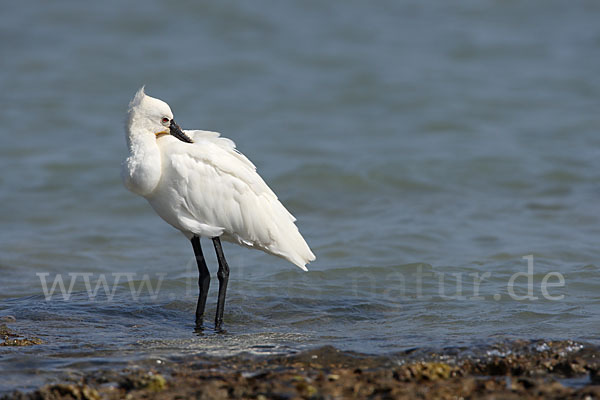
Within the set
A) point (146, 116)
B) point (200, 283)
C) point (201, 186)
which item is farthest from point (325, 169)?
point (146, 116)

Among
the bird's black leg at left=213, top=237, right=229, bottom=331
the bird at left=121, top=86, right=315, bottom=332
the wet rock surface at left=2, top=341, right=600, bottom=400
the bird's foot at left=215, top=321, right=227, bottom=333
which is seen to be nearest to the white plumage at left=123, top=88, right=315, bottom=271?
the bird at left=121, top=86, right=315, bottom=332

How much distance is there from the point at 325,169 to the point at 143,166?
23.2 ft

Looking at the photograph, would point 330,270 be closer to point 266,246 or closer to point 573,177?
point 266,246

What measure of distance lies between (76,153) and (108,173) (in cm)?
115

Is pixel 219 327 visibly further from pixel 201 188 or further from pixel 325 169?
pixel 325 169

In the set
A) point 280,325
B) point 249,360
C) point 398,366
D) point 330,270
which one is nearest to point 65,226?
point 330,270

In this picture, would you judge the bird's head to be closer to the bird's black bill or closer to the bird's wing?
the bird's black bill

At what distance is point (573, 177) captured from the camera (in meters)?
13.1

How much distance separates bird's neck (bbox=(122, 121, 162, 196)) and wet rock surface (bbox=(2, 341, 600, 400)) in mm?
1760

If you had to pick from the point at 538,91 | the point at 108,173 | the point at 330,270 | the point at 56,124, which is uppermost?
the point at 538,91

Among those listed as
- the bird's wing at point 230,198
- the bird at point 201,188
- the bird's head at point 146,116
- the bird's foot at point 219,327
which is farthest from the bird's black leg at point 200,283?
the bird's head at point 146,116

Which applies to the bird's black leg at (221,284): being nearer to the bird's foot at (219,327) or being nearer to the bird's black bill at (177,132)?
the bird's foot at (219,327)

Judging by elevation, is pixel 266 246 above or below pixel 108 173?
below

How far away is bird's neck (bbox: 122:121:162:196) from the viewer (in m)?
6.98
